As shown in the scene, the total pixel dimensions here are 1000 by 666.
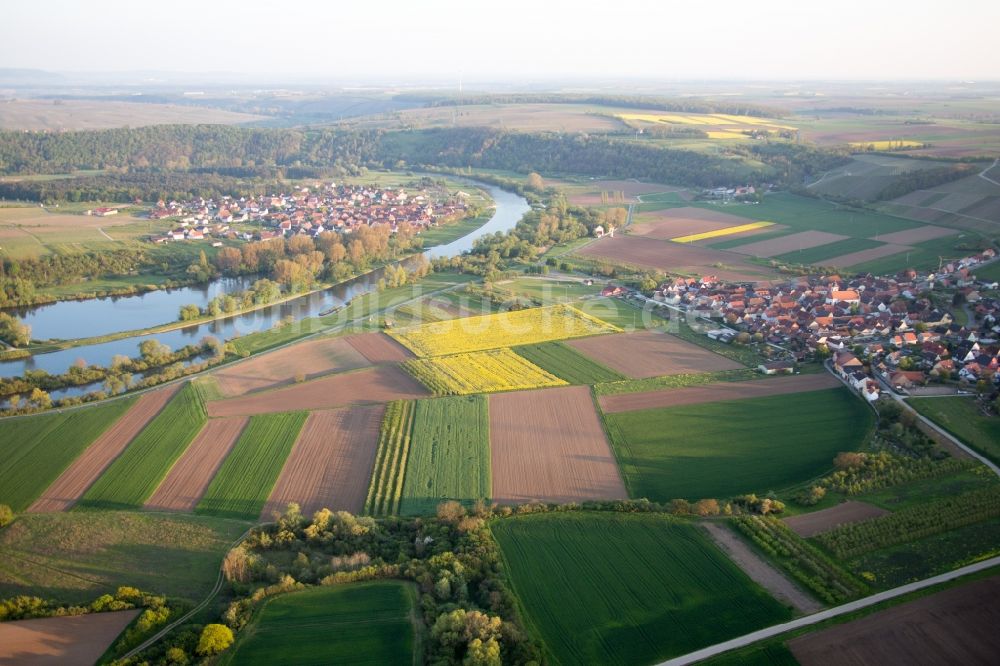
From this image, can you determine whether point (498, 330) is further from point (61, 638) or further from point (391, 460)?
point (61, 638)

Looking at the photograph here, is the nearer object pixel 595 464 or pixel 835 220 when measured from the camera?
pixel 595 464

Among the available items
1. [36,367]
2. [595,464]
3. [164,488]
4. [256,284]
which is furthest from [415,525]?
[256,284]

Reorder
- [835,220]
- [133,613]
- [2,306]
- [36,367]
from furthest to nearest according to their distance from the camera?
1. [835,220]
2. [2,306]
3. [36,367]
4. [133,613]

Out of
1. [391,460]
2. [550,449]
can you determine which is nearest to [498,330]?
[550,449]

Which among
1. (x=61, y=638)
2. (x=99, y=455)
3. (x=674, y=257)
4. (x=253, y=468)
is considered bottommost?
(x=61, y=638)

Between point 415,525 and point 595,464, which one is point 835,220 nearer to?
point 595,464

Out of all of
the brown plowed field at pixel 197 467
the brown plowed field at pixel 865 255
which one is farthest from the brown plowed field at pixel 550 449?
the brown plowed field at pixel 865 255
